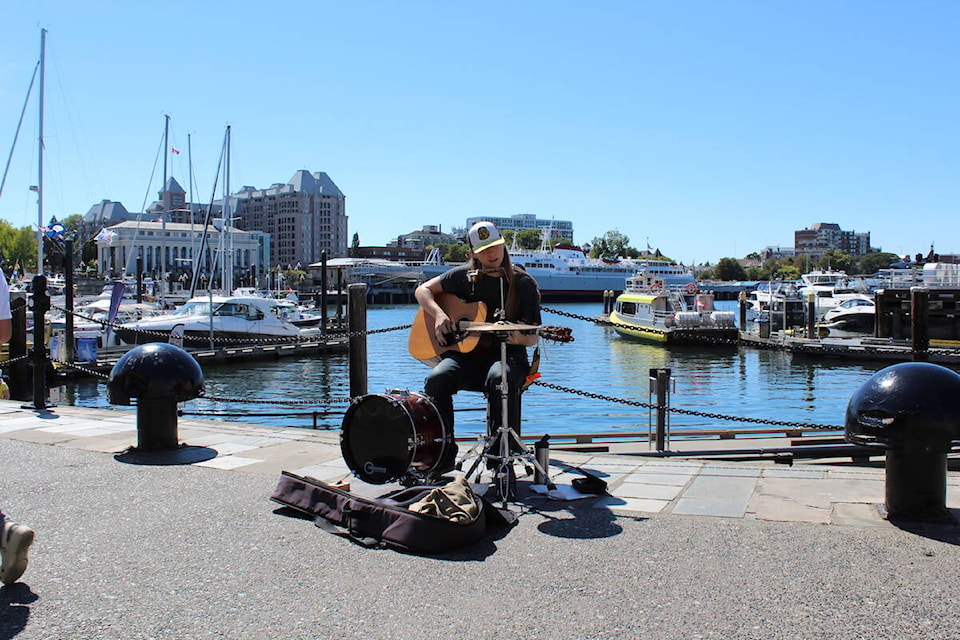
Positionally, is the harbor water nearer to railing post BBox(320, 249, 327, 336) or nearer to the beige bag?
railing post BBox(320, 249, 327, 336)

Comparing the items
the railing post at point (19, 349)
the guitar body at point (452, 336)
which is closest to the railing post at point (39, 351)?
the railing post at point (19, 349)

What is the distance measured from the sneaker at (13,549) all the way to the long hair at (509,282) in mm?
3125

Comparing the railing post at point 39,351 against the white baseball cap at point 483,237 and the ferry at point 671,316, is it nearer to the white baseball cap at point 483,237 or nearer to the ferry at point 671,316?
the white baseball cap at point 483,237

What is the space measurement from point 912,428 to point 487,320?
8.85 ft

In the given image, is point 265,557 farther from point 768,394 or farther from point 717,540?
point 768,394

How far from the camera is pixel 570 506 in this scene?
5039mm

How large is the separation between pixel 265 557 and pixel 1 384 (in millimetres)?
14113

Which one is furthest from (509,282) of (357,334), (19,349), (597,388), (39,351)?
(597,388)

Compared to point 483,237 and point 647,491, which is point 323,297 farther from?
point 647,491

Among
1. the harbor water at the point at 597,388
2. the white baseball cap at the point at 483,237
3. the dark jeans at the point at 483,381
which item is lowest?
the harbor water at the point at 597,388

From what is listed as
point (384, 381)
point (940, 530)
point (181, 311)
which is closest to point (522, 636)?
point (940, 530)

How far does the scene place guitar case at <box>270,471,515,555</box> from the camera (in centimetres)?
416

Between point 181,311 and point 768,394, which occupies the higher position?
point 181,311

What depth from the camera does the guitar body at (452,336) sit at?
5.63 m
